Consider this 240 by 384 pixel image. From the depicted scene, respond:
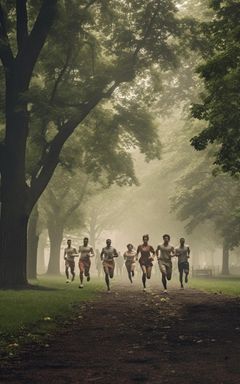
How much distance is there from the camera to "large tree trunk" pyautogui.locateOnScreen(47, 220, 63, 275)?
4125 centimetres

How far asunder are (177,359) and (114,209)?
192 ft

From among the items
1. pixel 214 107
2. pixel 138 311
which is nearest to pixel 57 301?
pixel 138 311

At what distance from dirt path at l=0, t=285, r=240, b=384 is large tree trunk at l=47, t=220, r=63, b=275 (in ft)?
92.4

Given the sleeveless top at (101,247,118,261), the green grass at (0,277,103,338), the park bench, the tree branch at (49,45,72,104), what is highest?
the tree branch at (49,45,72,104)

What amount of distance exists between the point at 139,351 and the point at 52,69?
16569 mm

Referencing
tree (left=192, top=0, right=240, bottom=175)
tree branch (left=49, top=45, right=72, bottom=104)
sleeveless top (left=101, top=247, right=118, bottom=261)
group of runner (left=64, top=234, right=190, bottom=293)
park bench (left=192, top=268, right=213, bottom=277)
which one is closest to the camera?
tree (left=192, top=0, right=240, bottom=175)

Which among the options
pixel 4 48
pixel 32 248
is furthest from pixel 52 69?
pixel 32 248

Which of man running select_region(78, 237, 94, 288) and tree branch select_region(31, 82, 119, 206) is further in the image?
tree branch select_region(31, 82, 119, 206)

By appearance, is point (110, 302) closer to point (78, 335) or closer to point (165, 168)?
point (78, 335)

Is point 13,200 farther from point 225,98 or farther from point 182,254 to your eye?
point 225,98

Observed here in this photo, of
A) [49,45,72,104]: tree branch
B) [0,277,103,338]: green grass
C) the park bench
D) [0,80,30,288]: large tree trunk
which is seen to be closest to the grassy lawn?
[0,277,103,338]: green grass

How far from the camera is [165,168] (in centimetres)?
5038

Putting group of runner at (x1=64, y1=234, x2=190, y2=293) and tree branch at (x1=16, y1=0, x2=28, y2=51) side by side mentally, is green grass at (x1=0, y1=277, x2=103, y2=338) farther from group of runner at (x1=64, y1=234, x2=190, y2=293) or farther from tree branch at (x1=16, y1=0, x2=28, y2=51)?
tree branch at (x1=16, y1=0, x2=28, y2=51)

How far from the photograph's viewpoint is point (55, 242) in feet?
137
